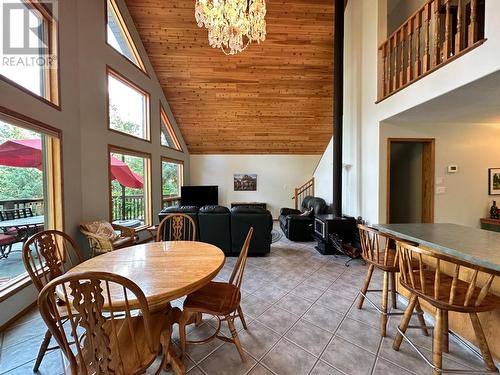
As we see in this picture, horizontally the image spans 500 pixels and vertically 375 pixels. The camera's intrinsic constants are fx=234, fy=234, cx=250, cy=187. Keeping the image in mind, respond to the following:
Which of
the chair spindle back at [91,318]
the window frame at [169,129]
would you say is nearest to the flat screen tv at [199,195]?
the window frame at [169,129]

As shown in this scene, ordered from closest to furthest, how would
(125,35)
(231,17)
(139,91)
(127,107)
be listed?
1. (231,17)
2. (125,35)
3. (127,107)
4. (139,91)

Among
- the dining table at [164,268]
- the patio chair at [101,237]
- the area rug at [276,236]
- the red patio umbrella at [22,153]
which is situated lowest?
the area rug at [276,236]

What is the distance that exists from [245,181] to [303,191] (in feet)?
6.65

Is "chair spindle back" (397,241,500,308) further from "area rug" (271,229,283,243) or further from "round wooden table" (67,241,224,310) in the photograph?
"area rug" (271,229,283,243)

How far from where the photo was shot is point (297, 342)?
6.63 ft

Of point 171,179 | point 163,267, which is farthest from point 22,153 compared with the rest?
point 171,179

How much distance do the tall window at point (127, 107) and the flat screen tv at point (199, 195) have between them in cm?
240

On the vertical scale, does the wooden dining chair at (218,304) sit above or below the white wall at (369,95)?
below

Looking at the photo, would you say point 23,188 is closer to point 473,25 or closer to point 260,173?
point 473,25

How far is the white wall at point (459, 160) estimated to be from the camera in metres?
3.79

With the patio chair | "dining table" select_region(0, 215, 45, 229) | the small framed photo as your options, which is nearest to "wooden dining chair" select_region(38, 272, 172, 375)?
"dining table" select_region(0, 215, 45, 229)

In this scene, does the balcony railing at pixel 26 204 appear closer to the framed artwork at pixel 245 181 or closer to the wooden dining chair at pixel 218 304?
the wooden dining chair at pixel 218 304

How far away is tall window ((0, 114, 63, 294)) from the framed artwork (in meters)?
5.59

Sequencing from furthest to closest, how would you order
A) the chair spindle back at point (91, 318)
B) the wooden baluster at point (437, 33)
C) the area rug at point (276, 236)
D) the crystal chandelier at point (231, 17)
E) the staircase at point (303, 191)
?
1. the staircase at point (303, 191)
2. the area rug at point (276, 236)
3. the wooden baluster at point (437, 33)
4. the crystal chandelier at point (231, 17)
5. the chair spindle back at point (91, 318)
